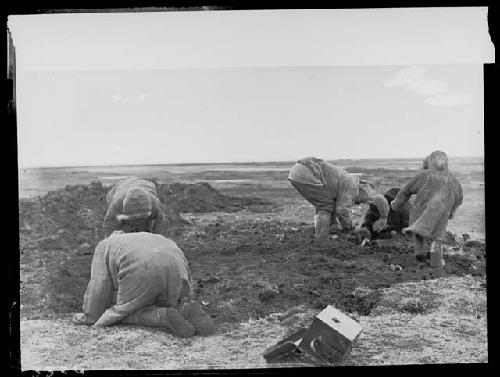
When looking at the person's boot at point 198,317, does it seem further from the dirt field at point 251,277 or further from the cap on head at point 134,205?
the cap on head at point 134,205

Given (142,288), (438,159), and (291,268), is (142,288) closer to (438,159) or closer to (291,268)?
(291,268)

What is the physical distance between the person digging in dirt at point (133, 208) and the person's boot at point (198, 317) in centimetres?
57

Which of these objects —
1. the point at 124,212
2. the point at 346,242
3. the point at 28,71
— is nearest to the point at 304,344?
the point at 346,242

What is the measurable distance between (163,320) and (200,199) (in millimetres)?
905

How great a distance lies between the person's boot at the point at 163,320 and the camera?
4762mm

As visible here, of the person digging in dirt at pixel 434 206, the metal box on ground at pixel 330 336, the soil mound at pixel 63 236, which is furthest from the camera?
the person digging in dirt at pixel 434 206

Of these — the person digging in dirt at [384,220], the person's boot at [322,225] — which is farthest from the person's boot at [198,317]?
the person digging in dirt at [384,220]

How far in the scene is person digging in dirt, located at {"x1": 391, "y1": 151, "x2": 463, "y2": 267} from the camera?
4.97m

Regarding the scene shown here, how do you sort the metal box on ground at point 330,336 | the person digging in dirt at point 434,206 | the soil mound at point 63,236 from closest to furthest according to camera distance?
the metal box on ground at point 330,336 → the soil mound at point 63,236 → the person digging in dirt at point 434,206

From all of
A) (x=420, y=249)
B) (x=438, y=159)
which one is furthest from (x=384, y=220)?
(x=438, y=159)

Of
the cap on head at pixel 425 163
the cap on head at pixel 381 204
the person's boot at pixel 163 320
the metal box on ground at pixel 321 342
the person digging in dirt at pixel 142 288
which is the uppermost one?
the cap on head at pixel 425 163

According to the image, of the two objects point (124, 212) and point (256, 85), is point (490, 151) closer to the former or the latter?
point (256, 85)

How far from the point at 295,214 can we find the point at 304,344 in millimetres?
931

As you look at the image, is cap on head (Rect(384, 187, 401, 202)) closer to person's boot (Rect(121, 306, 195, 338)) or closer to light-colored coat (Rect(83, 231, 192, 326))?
light-colored coat (Rect(83, 231, 192, 326))
